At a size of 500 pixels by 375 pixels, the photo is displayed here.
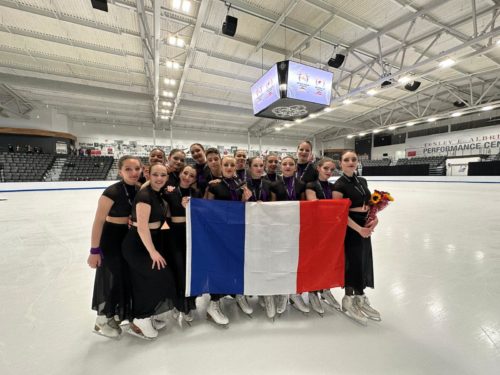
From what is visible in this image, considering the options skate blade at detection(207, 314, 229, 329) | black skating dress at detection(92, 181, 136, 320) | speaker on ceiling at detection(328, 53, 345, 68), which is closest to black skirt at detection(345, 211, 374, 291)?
skate blade at detection(207, 314, 229, 329)

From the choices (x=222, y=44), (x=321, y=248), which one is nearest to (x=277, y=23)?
(x=222, y=44)

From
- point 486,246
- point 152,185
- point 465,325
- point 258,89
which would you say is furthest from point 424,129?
point 152,185

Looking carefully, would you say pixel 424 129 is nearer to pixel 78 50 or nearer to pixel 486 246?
pixel 486 246

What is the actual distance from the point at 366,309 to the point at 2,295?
3.32 meters

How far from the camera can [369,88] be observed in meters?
9.04

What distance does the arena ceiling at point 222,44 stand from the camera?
5801mm

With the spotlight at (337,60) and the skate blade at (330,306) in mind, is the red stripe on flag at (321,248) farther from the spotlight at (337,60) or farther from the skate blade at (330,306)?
the spotlight at (337,60)

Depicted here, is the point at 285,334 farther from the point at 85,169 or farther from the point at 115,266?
the point at 85,169

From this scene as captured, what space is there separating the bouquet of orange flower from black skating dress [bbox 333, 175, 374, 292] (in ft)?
0.27

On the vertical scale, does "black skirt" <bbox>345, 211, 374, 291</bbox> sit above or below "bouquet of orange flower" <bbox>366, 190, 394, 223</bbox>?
below

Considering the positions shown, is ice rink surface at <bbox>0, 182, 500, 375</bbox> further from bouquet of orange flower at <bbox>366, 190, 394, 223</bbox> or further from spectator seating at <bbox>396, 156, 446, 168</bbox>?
spectator seating at <bbox>396, 156, 446, 168</bbox>

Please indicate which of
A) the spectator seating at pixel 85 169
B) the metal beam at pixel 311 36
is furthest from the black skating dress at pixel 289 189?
the spectator seating at pixel 85 169

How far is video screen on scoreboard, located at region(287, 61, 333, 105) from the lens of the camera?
6574mm

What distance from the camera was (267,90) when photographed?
7262 mm
